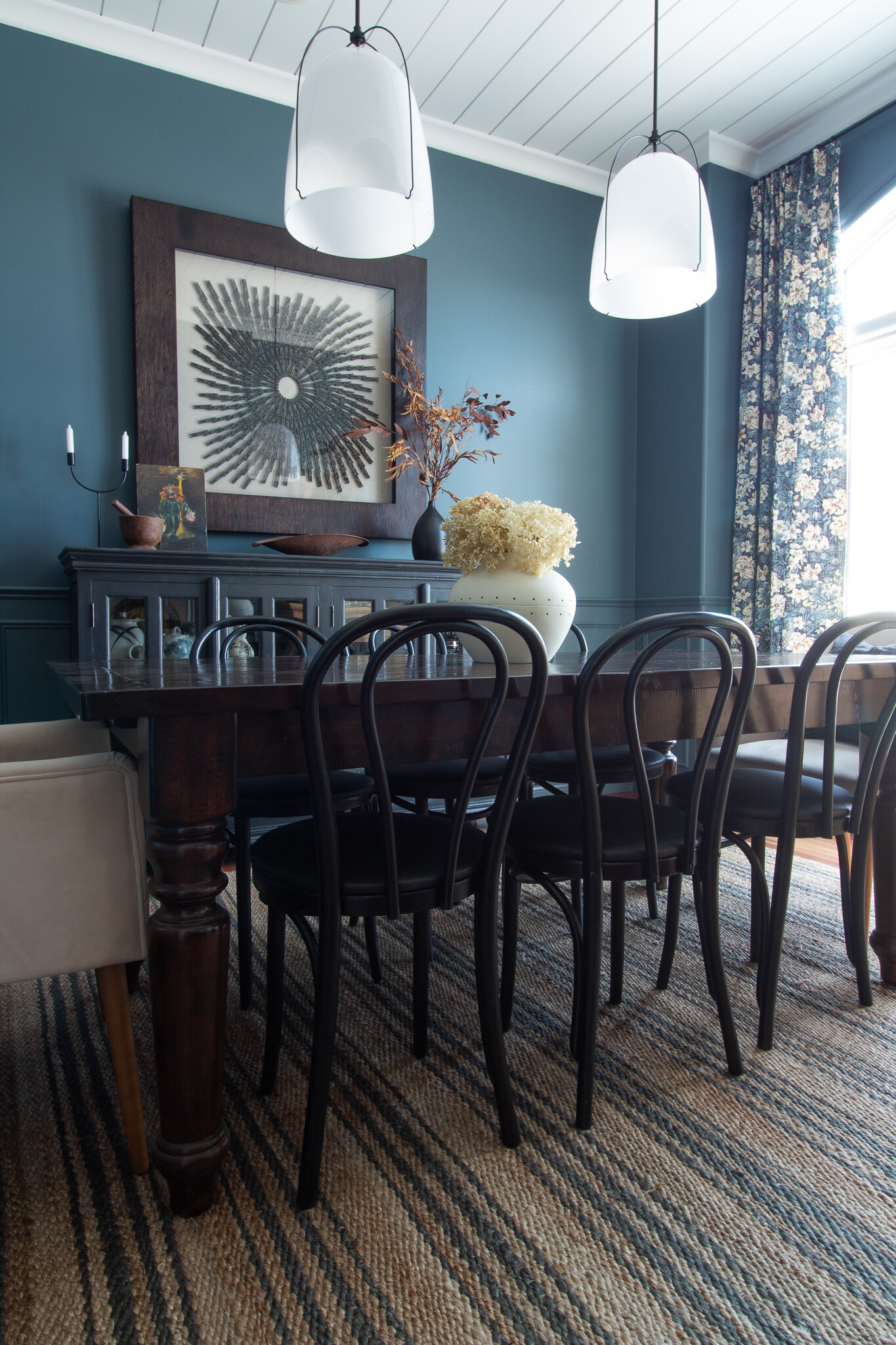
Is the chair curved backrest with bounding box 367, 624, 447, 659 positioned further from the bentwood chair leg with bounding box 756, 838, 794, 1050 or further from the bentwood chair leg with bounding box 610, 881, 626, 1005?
the bentwood chair leg with bounding box 756, 838, 794, 1050

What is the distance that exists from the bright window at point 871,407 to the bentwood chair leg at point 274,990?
117 inches

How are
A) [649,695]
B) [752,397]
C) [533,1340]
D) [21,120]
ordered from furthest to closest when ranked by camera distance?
[752,397], [21,120], [649,695], [533,1340]

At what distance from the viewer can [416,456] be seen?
338cm

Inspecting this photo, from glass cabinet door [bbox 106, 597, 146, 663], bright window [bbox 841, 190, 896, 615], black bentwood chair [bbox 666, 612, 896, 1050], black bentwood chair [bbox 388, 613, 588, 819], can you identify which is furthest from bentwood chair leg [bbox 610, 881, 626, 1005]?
bright window [bbox 841, 190, 896, 615]

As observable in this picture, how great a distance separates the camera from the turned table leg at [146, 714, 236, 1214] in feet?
3.45

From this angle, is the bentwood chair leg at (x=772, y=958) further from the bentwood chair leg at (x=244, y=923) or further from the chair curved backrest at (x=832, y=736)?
the bentwood chair leg at (x=244, y=923)

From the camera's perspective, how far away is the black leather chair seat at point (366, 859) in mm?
1162

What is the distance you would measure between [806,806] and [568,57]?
2986mm

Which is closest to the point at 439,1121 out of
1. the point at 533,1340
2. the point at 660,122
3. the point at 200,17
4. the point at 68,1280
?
the point at 533,1340

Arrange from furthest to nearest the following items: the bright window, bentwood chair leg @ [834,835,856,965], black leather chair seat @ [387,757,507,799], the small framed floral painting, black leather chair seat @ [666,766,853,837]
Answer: the bright window, the small framed floral painting, black leather chair seat @ [387,757,507,799], bentwood chair leg @ [834,835,856,965], black leather chair seat @ [666,766,853,837]

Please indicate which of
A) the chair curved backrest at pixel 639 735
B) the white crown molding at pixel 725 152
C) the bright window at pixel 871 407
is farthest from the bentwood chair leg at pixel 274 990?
the white crown molding at pixel 725 152

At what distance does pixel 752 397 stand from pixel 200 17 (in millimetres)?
2613

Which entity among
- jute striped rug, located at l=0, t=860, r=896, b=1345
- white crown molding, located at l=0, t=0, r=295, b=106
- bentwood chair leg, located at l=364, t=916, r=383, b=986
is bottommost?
jute striped rug, located at l=0, t=860, r=896, b=1345

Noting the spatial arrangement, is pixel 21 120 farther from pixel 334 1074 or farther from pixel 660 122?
pixel 334 1074
